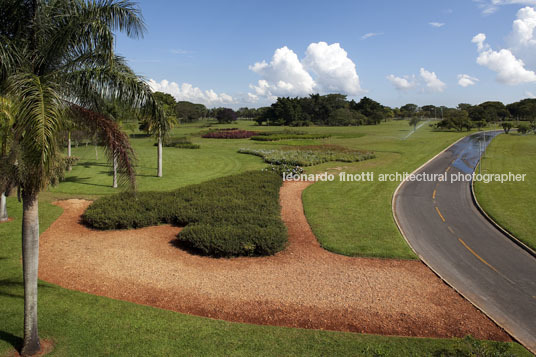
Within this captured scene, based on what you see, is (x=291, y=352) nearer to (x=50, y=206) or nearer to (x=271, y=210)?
(x=271, y=210)

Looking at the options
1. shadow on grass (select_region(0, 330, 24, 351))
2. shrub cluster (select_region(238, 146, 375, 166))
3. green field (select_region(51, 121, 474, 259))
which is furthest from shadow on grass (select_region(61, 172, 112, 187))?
shadow on grass (select_region(0, 330, 24, 351))

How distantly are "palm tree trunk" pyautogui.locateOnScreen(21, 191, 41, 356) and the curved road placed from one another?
38.2ft

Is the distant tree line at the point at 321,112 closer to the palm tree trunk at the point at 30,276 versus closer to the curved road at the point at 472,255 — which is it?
the curved road at the point at 472,255

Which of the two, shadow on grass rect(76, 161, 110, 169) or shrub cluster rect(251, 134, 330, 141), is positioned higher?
shrub cluster rect(251, 134, 330, 141)

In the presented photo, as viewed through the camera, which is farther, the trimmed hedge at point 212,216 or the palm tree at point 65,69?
the trimmed hedge at point 212,216

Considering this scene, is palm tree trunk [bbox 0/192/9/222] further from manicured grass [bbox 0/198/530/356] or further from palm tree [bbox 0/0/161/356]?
palm tree [bbox 0/0/161/356]

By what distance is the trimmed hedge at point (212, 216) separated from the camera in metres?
13.6

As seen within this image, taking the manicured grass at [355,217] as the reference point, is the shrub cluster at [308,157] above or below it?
above

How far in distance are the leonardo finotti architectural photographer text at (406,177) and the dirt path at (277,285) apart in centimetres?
1439

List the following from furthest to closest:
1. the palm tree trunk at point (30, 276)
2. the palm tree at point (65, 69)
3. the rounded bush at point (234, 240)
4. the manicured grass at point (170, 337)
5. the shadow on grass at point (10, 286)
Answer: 1. the rounded bush at point (234, 240)
2. the shadow on grass at point (10, 286)
3. the manicured grass at point (170, 337)
4. the palm tree trunk at point (30, 276)
5. the palm tree at point (65, 69)

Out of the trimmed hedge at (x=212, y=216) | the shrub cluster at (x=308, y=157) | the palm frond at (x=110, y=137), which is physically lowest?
the trimmed hedge at (x=212, y=216)

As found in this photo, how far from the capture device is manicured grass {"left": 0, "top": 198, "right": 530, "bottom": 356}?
7707 mm

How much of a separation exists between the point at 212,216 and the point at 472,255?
11.4 metres

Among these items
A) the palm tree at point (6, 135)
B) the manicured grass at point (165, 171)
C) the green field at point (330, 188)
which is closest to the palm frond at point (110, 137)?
the palm tree at point (6, 135)
